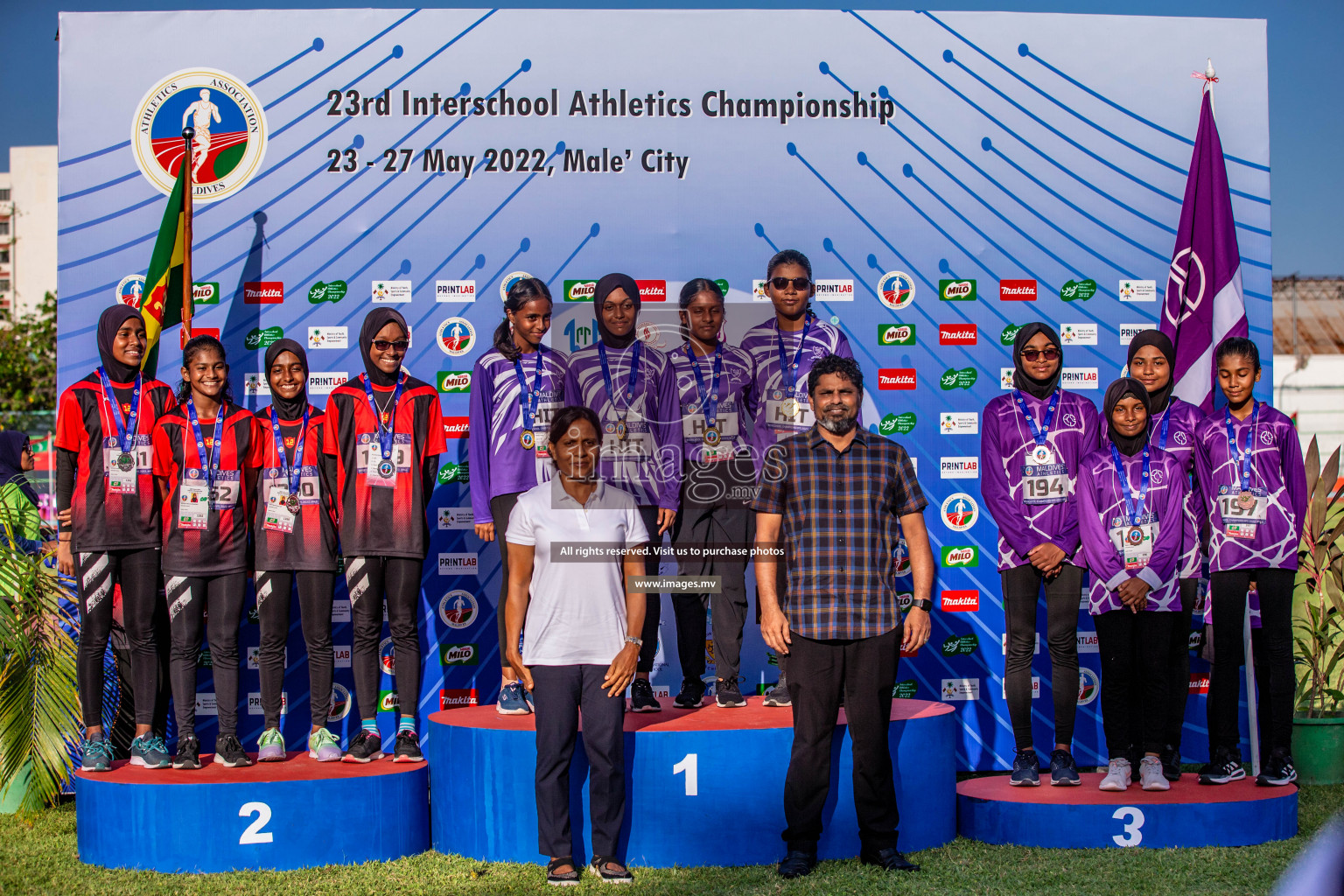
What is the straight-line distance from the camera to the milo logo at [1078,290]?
562 cm

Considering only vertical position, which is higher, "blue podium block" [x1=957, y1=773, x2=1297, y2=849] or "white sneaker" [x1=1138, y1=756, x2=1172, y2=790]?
"white sneaker" [x1=1138, y1=756, x2=1172, y2=790]

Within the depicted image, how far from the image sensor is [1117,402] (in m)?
4.41

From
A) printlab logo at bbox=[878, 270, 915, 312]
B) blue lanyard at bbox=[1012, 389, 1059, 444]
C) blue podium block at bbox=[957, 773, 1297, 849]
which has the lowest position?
blue podium block at bbox=[957, 773, 1297, 849]

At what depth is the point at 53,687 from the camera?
15.7 ft

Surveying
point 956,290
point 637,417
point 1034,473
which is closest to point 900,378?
point 956,290

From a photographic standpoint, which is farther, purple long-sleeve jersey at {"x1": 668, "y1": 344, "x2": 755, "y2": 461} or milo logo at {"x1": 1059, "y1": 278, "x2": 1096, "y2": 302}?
milo logo at {"x1": 1059, "y1": 278, "x2": 1096, "y2": 302}

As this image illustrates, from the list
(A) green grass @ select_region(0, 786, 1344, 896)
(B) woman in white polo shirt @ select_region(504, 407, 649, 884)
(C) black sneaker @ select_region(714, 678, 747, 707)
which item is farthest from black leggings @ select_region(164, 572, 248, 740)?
(C) black sneaker @ select_region(714, 678, 747, 707)

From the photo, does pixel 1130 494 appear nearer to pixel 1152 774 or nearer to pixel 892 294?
pixel 1152 774

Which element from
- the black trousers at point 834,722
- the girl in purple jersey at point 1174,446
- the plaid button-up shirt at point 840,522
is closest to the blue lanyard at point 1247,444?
the girl in purple jersey at point 1174,446

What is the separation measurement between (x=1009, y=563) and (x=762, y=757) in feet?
4.16

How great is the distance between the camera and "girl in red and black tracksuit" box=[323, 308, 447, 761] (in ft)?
14.8

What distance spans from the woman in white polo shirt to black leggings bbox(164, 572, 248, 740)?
1.33 metres

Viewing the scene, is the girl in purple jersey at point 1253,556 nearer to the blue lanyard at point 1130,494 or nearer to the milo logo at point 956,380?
the blue lanyard at point 1130,494

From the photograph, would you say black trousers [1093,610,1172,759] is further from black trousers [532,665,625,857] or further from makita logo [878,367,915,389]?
black trousers [532,665,625,857]
